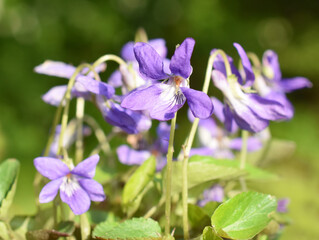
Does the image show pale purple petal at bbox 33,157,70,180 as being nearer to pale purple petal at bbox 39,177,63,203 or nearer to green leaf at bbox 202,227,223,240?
pale purple petal at bbox 39,177,63,203

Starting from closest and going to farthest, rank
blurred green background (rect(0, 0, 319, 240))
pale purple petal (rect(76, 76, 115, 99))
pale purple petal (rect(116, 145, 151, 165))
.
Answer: pale purple petal (rect(76, 76, 115, 99)) < pale purple petal (rect(116, 145, 151, 165)) < blurred green background (rect(0, 0, 319, 240))

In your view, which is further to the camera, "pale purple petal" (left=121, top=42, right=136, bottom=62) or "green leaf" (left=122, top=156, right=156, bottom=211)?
"pale purple petal" (left=121, top=42, right=136, bottom=62)

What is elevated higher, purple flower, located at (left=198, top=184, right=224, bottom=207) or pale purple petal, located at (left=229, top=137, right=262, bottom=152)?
pale purple petal, located at (left=229, top=137, right=262, bottom=152)

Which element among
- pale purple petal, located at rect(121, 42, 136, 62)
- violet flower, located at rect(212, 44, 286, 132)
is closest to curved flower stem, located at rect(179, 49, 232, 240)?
violet flower, located at rect(212, 44, 286, 132)

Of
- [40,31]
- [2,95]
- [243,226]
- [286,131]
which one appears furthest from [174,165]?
[40,31]


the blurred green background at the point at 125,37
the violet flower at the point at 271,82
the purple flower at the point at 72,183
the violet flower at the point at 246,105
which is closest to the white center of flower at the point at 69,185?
the purple flower at the point at 72,183

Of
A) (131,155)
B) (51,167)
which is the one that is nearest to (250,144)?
(131,155)
